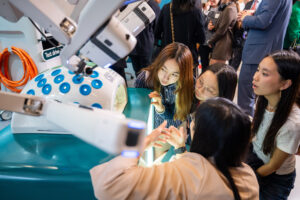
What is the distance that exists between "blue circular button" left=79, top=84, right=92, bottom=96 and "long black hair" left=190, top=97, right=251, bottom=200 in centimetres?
69

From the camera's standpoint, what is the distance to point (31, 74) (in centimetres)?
207

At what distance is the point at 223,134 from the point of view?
0.58 metres

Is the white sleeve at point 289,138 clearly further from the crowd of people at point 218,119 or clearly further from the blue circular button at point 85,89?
the blue circular button at point 85,89

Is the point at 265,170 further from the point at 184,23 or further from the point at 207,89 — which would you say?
the point at 184,23

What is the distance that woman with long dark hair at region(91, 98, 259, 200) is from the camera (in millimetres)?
521

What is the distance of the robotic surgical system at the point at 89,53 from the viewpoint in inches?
14.7

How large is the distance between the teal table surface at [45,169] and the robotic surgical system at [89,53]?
0.33m

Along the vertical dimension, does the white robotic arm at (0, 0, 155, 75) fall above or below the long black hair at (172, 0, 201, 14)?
below

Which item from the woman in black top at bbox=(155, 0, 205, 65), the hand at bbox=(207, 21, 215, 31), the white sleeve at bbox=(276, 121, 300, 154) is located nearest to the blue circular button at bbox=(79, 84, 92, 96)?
the white sleeve at bbox=(276, 121, 300, 154)

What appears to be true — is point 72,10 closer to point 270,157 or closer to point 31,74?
point 270,157

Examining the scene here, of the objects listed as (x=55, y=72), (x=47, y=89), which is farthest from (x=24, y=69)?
(x=47, y=89)

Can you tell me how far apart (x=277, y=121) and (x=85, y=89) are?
3.28ft

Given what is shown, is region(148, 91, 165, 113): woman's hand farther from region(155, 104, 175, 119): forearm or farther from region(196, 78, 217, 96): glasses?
region(196, 78, 217, 96): glasses

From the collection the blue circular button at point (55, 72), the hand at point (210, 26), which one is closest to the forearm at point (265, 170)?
the blue circular button at point (55, 72)
